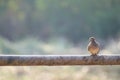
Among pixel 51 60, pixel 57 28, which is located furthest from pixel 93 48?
pixel 57 28

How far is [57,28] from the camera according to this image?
8742mm

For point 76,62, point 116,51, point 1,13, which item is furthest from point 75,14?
point 76,62

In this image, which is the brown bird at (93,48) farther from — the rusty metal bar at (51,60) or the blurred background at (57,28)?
the blurred background at (57,28)

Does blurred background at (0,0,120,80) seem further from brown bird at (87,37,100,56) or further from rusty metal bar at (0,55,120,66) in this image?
rusty metal bar at (0,55,120,66)

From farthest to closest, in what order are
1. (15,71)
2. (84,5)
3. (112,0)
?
1. (84,5)
2. (112,0)
3. (15,71)

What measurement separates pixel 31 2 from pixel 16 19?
58 cm

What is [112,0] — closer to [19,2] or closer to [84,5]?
[84,5]

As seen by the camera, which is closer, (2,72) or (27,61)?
(27,61)

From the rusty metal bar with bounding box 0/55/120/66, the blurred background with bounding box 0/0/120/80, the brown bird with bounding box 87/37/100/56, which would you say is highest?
the blurred background with bounding box 0/0/120/80

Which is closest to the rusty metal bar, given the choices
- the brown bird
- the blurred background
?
the brown bird

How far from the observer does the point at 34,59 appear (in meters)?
2.21

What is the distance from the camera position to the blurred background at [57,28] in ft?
23.1

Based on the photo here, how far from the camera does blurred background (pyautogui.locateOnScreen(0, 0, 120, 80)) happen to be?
704cm

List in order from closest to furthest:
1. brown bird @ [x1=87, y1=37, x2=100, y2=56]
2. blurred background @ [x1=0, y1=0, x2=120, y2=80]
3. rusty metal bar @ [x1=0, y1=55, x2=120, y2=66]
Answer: rusty metal bar @ [x1=0, y1=55, x2=120, y2=66] < brown bird @ [x1=87, y1=37, x2=100, y2=56] < blurred background @ [x1=0, y1=0, x2=120, y2=80]
